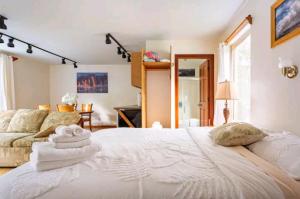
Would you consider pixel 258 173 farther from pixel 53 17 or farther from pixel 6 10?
pixel 6 10

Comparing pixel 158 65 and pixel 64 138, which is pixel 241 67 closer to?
pixel 158 65

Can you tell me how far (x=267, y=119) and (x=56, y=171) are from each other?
1798 millimetres

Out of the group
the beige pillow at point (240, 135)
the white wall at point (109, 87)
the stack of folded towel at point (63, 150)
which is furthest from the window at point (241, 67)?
the white wall at point (109, 87)

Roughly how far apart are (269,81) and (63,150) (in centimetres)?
180

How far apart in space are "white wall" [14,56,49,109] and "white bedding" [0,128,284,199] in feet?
16.6

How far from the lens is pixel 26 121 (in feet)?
10.6

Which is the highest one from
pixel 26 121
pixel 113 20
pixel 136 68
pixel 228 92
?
pixel 113 20

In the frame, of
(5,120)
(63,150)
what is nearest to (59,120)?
(5,120)

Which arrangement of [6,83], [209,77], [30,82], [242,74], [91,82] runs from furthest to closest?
[91,82]
[30,82]
[6,83]
[209,77]
[242,74]

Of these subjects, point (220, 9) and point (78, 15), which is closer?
point (220, 9)

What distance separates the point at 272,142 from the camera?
1.20 metres

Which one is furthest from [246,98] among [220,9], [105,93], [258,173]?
[105,93]

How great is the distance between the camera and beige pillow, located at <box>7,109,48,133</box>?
3.21 metres

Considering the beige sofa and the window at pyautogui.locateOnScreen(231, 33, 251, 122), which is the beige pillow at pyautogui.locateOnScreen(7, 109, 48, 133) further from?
the window at pyautogui.locateOnScreen(231, 33, 251, 122)
